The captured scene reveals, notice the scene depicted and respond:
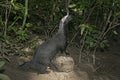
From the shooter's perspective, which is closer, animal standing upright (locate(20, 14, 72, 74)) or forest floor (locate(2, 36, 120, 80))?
forest floor (locate(2, 36, 120, 80))

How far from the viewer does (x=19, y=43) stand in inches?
233

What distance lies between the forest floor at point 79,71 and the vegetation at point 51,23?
0.28 meters

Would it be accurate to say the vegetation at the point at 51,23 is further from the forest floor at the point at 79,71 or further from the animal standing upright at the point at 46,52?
the animal standing upright at the point at 46,52

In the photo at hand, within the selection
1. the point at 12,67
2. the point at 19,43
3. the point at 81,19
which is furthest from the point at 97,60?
the point at 12,67

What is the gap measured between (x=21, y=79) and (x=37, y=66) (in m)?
0.49

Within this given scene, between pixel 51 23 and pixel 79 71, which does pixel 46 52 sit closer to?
pixel 79 71

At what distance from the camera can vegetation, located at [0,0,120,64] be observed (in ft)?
18.9

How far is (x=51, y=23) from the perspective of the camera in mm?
6766

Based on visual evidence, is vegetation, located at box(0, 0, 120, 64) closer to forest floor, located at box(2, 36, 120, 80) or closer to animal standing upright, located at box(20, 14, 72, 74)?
forest floor, located at box(2, 36, 120, 80)

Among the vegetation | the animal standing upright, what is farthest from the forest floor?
the vegetation

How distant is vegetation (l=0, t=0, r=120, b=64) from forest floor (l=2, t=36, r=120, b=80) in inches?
10.9

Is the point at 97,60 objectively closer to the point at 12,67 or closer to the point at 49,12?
the point at 49,12

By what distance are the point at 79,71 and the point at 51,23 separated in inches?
62.3

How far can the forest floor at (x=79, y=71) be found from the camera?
Result: 486cm
